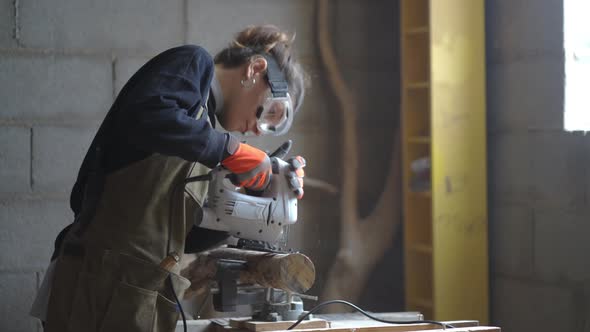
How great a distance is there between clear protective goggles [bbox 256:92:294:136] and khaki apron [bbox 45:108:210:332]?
26 cm

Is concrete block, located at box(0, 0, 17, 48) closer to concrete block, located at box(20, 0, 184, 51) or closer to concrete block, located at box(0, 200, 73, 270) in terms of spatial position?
concrete block, located at box(20, 0, 184, 51)

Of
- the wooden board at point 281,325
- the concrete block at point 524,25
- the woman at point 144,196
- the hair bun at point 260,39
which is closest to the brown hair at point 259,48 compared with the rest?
the hair bun at point 260,39

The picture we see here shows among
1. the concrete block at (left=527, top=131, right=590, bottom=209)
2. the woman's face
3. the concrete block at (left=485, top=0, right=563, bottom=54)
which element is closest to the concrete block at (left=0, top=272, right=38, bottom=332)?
the woman's face

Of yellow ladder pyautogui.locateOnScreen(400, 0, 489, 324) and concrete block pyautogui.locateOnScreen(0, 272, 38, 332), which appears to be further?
yellow ladder pyautogui.locateOnScreen(400, 0, 489, 324)

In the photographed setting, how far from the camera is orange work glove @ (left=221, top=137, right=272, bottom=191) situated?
78.7 inches

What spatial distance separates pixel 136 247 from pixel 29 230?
1.34 meters

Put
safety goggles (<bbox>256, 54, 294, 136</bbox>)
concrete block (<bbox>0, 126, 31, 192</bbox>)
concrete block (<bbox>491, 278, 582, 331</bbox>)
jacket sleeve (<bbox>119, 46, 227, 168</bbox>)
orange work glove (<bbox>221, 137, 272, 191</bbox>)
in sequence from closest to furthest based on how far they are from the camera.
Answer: jacket sleeve (<bbox>119, 46, 227, 168</bbox>) < orange work glove (<bbox>221, 137, 272, 191</bbox>) < safety goggles (<bbox>256, 54, 294, 136</bbox>) < concrete block (<bbox>0, 126, 31, 192</bbox>) < concrete block (<bbox>491, 278, 582, 331</bbox>)

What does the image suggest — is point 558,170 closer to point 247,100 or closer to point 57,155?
point 247,100

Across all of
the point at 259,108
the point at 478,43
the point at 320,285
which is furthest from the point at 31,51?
the point at 478,43

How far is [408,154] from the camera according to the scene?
12.0ft

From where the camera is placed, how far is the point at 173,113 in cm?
189

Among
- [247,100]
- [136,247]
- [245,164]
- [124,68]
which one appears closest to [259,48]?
[247,100]

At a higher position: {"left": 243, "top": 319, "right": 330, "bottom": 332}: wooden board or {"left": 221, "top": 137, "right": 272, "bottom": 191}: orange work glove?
{"left": 221, "top": 137, "right": 272, "bottom": 191}: orange work glove

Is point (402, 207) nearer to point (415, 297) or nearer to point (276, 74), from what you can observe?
point (415, 297)
